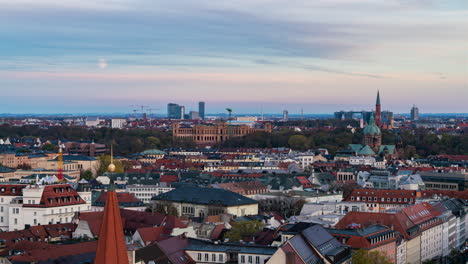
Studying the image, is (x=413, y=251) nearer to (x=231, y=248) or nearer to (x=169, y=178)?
(x=231, y=248)

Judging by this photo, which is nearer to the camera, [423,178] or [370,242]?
[370,242]

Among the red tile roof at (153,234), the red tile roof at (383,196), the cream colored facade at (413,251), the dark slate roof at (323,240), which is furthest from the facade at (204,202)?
the dark slate roof at (323,240)

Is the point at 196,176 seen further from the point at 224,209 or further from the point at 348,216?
the point at 348,216

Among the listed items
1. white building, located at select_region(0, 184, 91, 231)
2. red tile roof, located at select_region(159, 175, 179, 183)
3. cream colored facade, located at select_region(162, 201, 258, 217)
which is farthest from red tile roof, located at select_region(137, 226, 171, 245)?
red tile roof, located at select_region(159, 175, 179, 183)

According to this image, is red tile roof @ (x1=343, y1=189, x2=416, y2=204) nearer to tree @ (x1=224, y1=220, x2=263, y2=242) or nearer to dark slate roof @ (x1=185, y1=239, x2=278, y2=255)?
tree @ (x1=224, y1=220, x2=263, y2=242)

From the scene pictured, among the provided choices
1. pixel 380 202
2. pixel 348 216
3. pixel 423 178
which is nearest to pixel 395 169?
pixel 423 178

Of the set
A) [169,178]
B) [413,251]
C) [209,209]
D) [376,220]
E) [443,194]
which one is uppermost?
[376,220]

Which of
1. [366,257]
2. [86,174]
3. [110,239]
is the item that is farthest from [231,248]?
[86,174]
